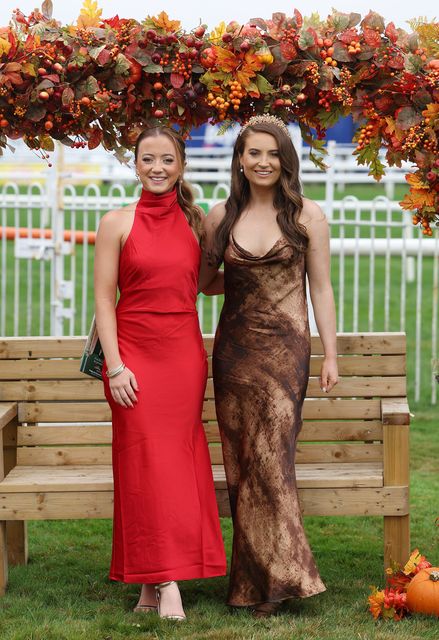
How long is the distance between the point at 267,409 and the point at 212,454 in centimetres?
78

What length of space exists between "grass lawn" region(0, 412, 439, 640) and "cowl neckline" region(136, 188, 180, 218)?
5.25 feet

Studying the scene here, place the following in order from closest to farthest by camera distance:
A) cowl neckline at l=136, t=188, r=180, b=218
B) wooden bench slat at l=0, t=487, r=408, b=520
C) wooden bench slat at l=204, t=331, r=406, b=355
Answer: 1. cowl neckline at l=136, t=188, r=180, b=218
2. wooden bench slat at l=0, t=487, r=408, b=520
3. wooden bench slat at l=204, t=331, r=406, b=355

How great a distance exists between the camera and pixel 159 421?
4559 mm

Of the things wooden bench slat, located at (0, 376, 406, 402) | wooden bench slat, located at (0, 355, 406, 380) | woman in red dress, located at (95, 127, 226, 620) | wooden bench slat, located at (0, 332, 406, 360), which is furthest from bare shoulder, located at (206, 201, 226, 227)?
wooden bench slat, located at (0, 376, 406, 402)

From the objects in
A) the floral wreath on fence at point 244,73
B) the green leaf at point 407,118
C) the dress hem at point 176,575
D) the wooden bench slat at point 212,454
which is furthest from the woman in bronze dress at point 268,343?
the wooden bench slat at point 212,454

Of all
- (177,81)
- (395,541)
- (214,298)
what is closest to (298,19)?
(177,81)

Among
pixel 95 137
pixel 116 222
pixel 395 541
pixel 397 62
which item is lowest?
pixel 395 541

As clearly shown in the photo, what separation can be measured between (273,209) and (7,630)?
1953mm

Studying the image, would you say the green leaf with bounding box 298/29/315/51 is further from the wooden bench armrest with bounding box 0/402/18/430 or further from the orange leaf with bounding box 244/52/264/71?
the wooden bench armrest with bounding box 0/402/18/430

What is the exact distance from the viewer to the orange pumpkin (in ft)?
14.9

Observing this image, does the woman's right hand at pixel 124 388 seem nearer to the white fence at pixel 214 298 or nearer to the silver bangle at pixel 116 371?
the silver bangle at pixel 116 371

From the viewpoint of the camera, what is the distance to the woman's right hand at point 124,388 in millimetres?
4520

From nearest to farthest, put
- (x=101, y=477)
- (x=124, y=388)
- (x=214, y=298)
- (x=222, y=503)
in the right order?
(x=124, y=388) < (x=222, y=503) < (x=101, y=477) < (x=214, y=298)

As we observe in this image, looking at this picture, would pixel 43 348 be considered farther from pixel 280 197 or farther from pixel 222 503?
pixel 280 197
